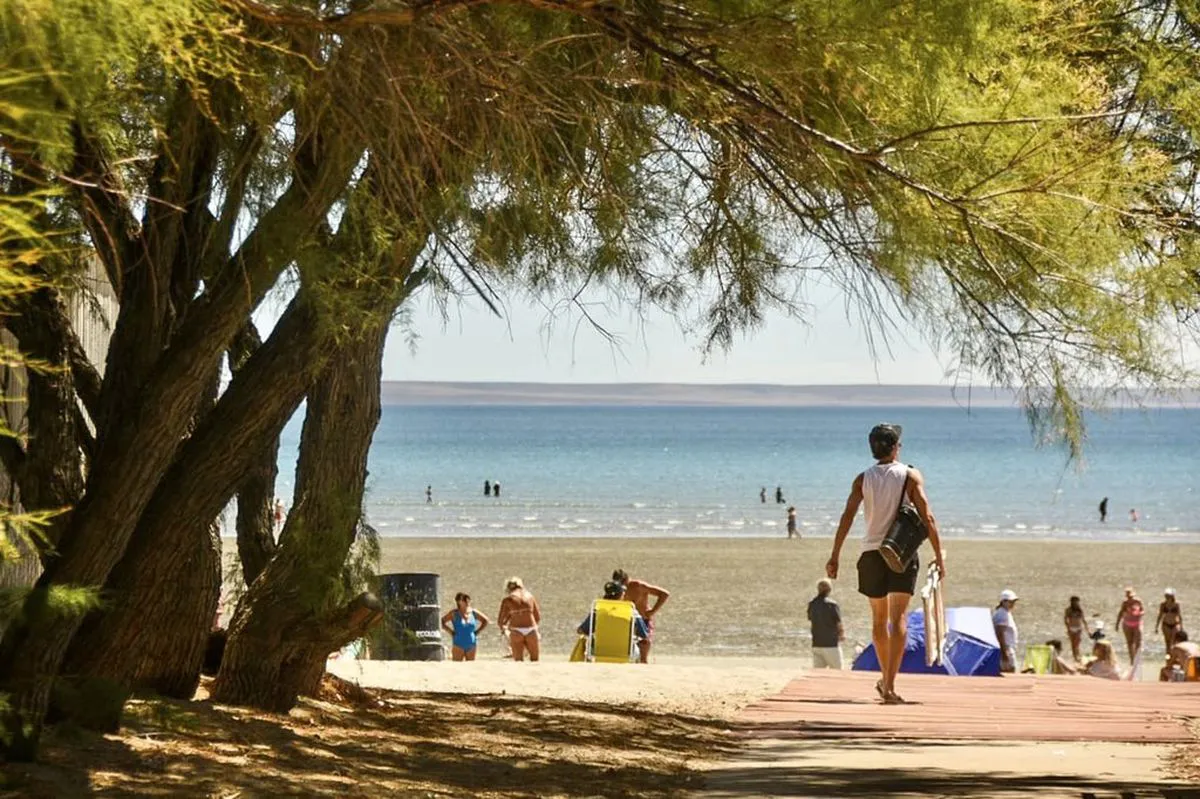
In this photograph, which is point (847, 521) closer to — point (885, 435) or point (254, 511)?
point (885, 435)

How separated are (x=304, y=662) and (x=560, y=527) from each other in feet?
158

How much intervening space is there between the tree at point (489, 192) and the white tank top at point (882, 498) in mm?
1920

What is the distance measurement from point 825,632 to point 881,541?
30.0ft

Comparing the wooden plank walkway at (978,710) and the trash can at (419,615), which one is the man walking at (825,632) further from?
the wooden plank walkway at (978,710)

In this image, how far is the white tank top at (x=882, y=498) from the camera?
30.0 feet

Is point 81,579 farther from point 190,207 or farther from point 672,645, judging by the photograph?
point 672,645

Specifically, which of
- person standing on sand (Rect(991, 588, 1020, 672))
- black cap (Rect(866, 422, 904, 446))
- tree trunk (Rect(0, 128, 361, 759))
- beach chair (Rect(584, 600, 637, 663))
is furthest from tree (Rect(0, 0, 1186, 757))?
person standing on sand (Rect(991, 588, 1020, 672))

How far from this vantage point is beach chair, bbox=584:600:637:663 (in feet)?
54.7

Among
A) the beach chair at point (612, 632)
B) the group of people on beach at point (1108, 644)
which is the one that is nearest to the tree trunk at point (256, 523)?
the beach chair at point (612, 632)

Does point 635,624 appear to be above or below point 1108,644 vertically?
above

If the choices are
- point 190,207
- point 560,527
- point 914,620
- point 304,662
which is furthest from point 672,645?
point 560,527

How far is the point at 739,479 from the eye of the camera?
90.2 m

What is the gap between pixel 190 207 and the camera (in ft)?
22.1

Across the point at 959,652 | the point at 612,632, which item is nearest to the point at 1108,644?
the point at 612,632
